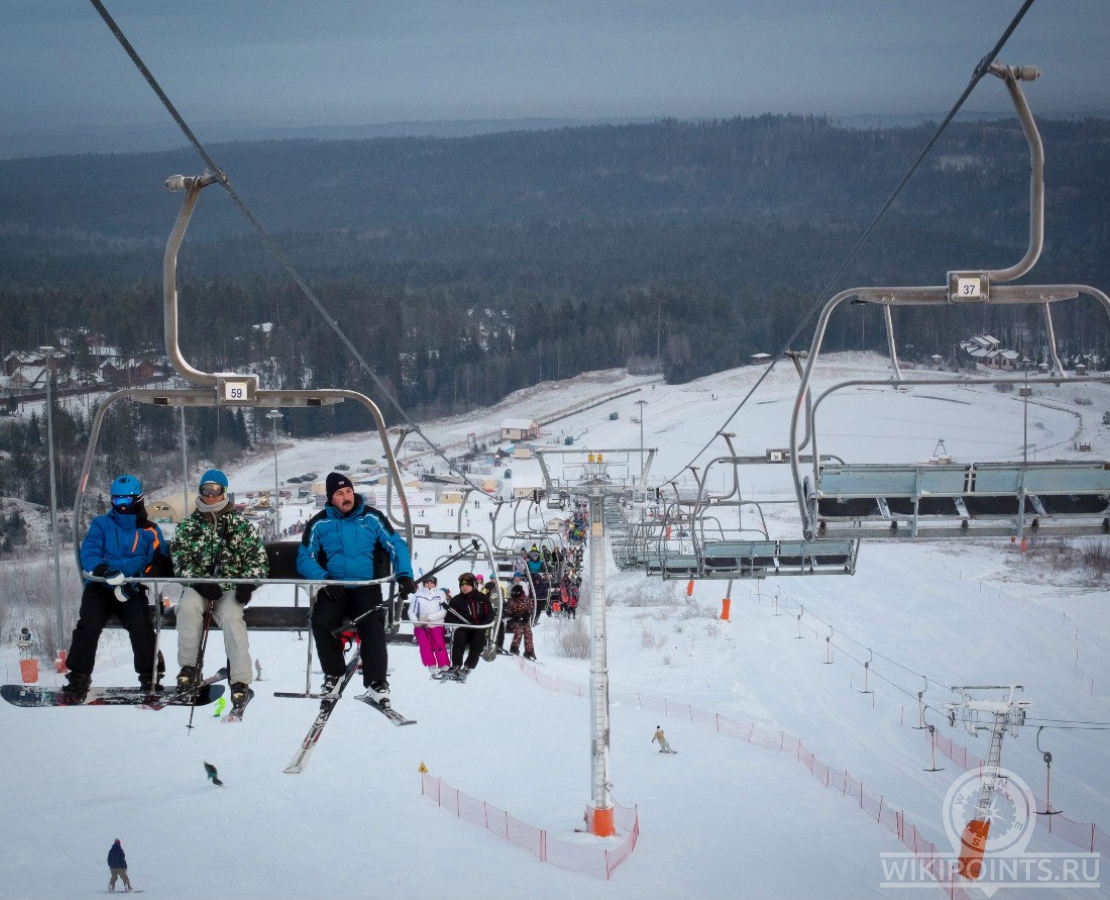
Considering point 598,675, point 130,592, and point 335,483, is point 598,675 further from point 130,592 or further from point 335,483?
point 335,483

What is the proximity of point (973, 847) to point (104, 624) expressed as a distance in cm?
1485

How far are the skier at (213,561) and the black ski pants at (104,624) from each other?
25 cm

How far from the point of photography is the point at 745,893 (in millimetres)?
17391

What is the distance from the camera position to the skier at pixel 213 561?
8.26m

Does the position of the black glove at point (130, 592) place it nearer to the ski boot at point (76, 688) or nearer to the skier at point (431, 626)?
the ski boot at point (76, 688)

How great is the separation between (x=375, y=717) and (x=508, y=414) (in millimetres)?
77139

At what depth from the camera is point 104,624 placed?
8.66 metres

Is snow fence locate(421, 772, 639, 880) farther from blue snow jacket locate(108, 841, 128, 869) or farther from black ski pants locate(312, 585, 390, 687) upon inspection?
black ski pants locate(312, 585, 390, 687)

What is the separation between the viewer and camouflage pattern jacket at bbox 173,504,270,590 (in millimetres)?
8258

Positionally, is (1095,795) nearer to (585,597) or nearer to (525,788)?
(525,788)

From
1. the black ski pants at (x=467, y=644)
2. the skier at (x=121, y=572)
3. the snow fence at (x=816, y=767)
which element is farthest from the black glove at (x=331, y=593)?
the snow fence at (x=816, y=767)

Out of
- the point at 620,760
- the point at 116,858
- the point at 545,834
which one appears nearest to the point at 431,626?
the point at 116,858

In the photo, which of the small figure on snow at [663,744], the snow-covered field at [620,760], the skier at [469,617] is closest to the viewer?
the skier at [469,617]

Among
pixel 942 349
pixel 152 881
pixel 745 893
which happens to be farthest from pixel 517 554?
pixel 942 349
